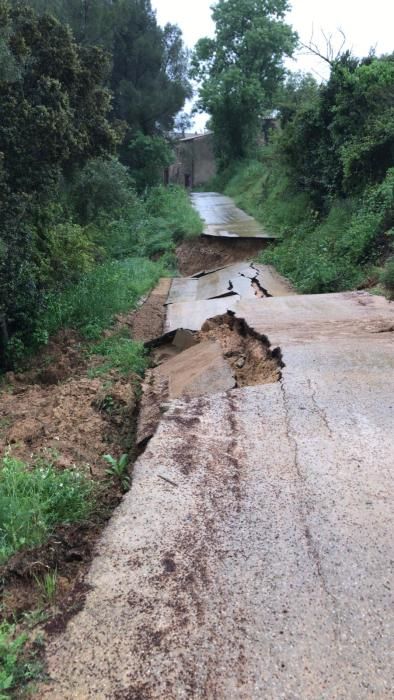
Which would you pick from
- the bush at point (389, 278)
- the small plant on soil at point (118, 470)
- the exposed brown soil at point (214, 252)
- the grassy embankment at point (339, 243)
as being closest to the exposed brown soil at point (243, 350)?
the small plant on soil at point (118, 470)

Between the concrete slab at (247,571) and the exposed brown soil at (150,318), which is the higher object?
the concrete slab at (247,571)

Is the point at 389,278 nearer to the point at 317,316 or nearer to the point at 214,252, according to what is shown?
the point at 317,316

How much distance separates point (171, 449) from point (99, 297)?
675cm

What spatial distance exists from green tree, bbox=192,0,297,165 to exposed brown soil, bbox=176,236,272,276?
20678 mm

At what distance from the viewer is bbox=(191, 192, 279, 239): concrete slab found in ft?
53.2

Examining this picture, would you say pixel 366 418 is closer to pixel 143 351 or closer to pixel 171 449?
pixel 171 449

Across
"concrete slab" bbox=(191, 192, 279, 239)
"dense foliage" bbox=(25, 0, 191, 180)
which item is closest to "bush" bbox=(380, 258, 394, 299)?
"concrete slab" bbox=(191, 192, 279, 239)

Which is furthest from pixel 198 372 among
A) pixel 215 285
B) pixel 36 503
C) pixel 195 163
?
pixel 195 163

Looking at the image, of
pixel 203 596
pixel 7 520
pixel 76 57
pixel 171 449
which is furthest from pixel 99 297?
pixel 203 596

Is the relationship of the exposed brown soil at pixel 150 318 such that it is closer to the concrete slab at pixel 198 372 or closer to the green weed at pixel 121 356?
the green weed at pixel 121 356

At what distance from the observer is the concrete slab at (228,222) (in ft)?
53.2

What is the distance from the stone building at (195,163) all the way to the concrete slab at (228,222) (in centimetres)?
2167

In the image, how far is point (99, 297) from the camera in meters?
9.94

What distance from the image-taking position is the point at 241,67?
36.7 meters
